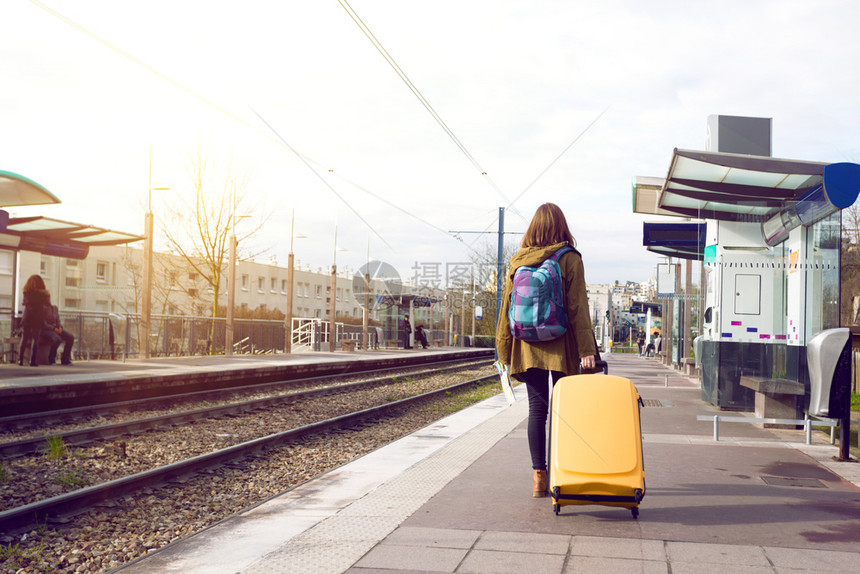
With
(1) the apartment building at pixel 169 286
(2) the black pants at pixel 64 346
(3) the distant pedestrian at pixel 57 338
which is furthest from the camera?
(1) the apartment building at pixel 169 286

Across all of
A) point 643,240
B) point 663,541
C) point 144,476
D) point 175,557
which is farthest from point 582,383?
point 643,240

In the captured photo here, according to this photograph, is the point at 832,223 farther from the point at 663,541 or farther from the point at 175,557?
the point at 175,557

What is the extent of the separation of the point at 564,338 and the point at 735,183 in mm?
5604

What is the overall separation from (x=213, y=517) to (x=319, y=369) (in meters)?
18.1

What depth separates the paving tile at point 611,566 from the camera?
11.9 feet

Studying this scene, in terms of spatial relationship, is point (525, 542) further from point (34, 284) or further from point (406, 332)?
point (406, 332)

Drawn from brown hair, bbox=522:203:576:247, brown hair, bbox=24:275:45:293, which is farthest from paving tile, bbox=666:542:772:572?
brown hair, bbox=24:275:45:293

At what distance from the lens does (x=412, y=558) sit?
3.87 meters

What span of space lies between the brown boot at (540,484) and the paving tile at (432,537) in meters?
0.91

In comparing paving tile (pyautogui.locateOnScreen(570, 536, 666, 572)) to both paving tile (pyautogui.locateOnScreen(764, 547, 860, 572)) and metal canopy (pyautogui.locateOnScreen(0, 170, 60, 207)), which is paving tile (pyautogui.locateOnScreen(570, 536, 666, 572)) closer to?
paving tile (pyautogui.locateOnScreen(764, 547, 860, 572))

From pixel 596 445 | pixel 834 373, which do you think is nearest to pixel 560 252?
pixel 596 445

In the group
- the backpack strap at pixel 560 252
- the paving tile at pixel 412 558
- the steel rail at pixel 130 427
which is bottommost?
the steel rail at pixel 130 427

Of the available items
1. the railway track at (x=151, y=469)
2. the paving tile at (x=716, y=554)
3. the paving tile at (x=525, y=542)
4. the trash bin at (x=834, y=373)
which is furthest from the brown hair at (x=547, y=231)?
the railway track at (x=151, y=469)

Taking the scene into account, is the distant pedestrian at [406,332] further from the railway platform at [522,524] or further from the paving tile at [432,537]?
the paving tile at [432,537]
